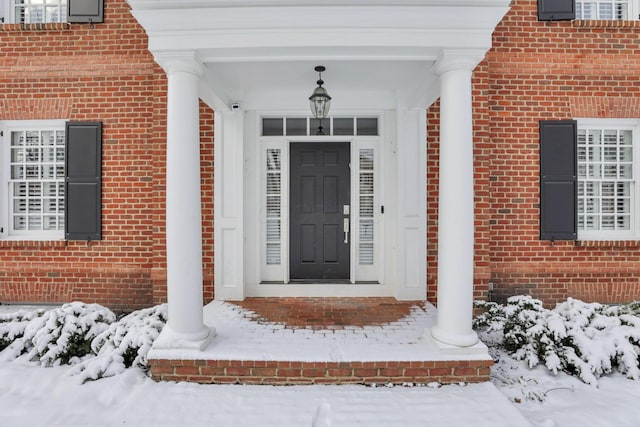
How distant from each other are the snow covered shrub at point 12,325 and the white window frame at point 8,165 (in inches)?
53.3

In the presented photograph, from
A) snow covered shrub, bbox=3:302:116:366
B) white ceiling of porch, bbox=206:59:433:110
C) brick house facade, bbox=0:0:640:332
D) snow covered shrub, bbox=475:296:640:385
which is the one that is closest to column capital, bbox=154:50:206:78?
white ceiling of porch, bbox=206:59:433:110

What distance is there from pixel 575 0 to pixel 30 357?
7.95m

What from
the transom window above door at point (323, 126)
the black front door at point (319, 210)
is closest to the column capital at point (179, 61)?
the transom window above door at point (323, 126)

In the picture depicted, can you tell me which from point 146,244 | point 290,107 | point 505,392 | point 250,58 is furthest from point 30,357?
point 505,392

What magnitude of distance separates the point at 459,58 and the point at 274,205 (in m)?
3.06

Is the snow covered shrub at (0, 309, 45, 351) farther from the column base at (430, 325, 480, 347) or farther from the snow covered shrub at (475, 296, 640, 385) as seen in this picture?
the snow covered shrub at (475, 296, 640, 385)

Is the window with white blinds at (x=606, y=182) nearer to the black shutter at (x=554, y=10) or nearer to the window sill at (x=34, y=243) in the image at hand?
the black shutter at (x=554, y=10)

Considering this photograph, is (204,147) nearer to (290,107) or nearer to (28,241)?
(290,107)

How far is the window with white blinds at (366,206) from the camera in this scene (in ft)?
16.9

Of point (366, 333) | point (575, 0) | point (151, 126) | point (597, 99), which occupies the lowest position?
point (366, 333)

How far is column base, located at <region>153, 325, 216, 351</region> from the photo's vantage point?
3.27 m

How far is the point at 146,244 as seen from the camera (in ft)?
16.4

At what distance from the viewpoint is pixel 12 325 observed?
12.6 ft

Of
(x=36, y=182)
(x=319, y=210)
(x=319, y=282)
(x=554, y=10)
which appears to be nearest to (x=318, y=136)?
(x=319, y=210)
